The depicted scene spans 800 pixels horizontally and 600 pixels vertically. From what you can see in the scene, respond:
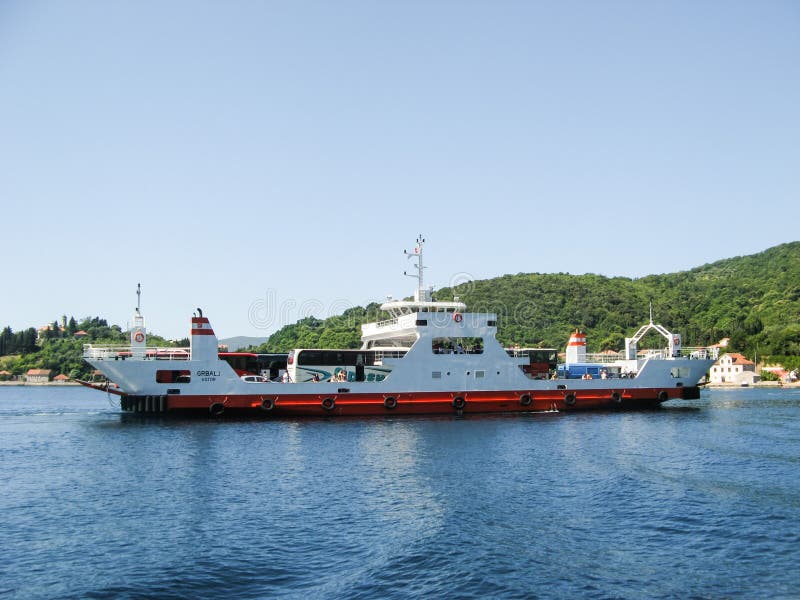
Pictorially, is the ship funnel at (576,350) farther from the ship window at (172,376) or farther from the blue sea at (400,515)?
the ship window at (172,376)

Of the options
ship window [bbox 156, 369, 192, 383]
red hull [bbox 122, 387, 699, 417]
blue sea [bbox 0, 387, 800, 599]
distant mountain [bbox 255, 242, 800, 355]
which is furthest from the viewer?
distant mountain [bbox 255, 242, 800, 355]

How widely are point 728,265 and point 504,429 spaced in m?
161

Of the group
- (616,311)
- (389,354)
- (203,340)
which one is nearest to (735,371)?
(616,311)

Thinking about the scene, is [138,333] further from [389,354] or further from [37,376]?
[37,376]

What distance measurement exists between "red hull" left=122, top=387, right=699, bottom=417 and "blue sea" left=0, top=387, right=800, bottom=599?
15.0 feet

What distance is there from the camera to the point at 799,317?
10912 centimetres

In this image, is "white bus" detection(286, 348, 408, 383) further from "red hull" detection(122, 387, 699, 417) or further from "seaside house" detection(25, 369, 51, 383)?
"seaside house" detection(25, 369, 51, 383)

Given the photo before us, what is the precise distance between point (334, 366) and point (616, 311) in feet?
284

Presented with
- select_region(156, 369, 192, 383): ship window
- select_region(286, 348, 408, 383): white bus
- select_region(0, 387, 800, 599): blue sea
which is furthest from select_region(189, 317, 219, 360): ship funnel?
select_region(0, 387, 800, 599): blue sea

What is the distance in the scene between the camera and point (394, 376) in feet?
121

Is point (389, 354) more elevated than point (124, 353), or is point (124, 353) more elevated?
point (124, 353)

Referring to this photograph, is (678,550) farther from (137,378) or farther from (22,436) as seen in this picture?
(22,436)

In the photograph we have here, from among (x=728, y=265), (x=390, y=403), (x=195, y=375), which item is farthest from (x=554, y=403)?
(x=728, y=265)

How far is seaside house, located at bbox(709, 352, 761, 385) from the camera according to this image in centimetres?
9964
